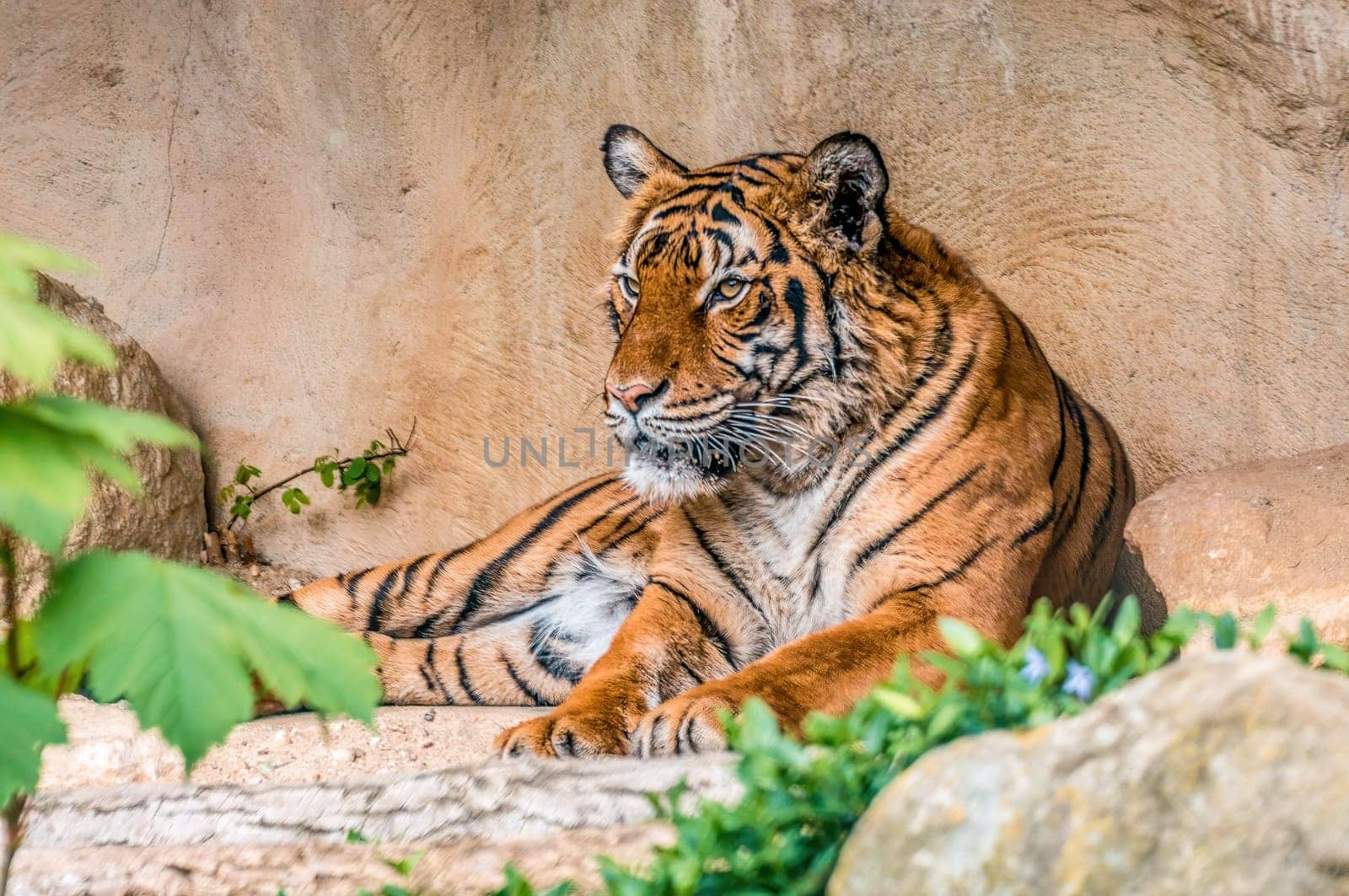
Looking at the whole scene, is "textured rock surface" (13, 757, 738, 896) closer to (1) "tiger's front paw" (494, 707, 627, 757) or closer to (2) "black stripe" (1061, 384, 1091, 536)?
(1) "tiger's front paw" (494, 707, 627, 757)

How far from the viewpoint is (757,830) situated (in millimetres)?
1450

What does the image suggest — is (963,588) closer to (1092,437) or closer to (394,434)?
(1092,437)

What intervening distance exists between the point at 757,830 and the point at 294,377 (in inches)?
149

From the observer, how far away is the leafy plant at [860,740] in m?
1.43

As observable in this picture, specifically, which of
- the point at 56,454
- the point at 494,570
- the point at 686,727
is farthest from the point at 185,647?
the point at 494,570

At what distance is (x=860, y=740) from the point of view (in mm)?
1685

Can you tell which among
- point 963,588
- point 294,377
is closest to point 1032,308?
point 963,588

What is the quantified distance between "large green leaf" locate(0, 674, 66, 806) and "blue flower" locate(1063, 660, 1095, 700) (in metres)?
1.06

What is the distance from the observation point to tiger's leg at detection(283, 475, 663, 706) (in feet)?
12.3

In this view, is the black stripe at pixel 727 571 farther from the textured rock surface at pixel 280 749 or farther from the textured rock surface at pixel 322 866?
the textured rock surface at pixel 322 866

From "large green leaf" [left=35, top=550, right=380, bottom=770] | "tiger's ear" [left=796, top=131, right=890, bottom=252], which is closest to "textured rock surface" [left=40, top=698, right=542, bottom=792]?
"tiger's ear" [left=796, top=131, right=890, bottom=252]

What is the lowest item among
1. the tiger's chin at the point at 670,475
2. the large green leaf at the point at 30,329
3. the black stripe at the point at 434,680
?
the black stripe at the point at 434,680

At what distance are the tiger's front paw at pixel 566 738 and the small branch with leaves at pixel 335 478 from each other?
7.05 feet

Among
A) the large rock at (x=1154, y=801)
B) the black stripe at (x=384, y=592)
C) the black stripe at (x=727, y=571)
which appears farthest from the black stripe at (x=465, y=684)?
the large rock at (x=1154, y=801)
